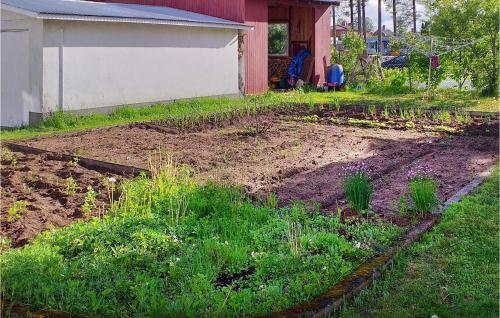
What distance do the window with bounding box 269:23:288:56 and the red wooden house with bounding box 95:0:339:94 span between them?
0.24 meters

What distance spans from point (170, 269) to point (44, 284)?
94 centimetres

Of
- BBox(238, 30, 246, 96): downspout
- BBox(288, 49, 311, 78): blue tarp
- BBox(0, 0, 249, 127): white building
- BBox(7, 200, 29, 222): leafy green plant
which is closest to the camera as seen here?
BBox(7, 200, 29, 222): leafy green plant

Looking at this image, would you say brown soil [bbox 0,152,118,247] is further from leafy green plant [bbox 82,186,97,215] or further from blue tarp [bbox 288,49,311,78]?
blue tarp [bbox 288,49,311,78]

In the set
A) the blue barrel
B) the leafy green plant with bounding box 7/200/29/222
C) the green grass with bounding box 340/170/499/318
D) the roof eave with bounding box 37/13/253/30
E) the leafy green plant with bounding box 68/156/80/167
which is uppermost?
the roof eave with bounding box 37/13/253/30

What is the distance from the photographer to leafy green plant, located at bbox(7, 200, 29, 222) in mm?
6645

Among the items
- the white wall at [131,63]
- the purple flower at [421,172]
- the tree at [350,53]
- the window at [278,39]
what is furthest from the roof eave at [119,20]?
the purple flower at [421,172]

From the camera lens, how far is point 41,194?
25.5 feet

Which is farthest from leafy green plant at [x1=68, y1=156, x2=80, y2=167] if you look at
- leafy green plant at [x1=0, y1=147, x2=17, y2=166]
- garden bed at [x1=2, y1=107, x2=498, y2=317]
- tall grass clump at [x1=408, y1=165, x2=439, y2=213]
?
tall grass clump at [x1=408, y1=165, x2=439, y2=213]

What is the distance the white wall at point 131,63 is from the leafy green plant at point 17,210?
7552 mm

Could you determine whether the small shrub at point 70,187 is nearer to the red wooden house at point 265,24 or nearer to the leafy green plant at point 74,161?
the leafy green plant at point 74,161

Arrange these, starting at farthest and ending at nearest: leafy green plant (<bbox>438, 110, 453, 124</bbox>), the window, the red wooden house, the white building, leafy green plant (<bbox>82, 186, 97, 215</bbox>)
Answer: the window → the red wooden house → leafy green plant (<bbox>438, 110, 453, 124</bbox>) → the white building → leafy green plant (<bbox>82, 186, 97, 215</bbox>)

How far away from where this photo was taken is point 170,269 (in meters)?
5.15

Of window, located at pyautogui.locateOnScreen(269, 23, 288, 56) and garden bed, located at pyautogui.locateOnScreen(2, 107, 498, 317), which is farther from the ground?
window, located at pyautogui.locateOnScreen(269, 23, 288, 56)

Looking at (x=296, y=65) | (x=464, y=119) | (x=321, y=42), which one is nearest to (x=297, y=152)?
(x=464, y=119)
